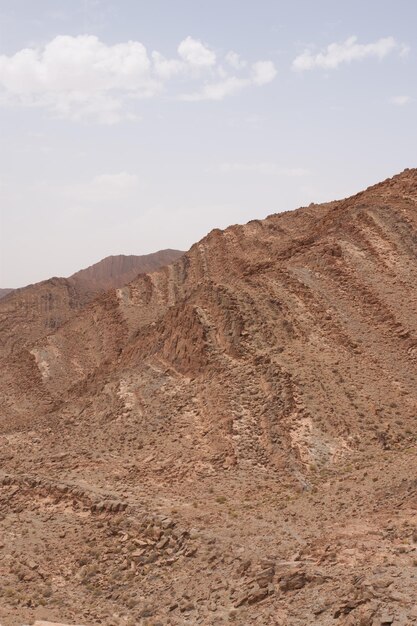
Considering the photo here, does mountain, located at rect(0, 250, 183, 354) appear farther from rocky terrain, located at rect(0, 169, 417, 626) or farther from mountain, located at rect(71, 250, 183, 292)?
rocky terrain, located at rect(0, 169, 417, 626)

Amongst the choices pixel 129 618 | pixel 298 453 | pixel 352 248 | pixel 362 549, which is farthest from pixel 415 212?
pixel 129 618

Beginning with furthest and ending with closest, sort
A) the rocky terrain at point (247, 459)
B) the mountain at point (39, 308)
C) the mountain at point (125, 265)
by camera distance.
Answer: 1. the mountain at point (125, 265)
2. the mountain at point (39, 308)
3. the rocky terrain at point (247, 459)

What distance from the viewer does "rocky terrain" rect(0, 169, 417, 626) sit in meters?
10.7

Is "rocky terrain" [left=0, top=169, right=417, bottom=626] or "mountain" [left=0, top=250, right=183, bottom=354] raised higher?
"mountain" [left=0, top=250, right=183, bottom=354]

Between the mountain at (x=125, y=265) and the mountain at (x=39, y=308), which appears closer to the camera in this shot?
the mountain at (x=39, y=308)

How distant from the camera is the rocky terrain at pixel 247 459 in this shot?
35.2 ft

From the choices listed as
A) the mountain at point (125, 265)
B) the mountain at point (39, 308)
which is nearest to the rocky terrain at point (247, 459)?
the mountain at point (39, 308)

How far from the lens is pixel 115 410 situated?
2072cm

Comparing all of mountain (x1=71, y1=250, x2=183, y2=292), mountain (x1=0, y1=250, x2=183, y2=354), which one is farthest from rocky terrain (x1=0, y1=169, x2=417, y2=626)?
mountain (x1=71, y1=250, x2=183, y2=292)

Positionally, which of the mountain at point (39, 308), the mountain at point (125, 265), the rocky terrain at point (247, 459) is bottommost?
the rocky terrain at point (247, 459)

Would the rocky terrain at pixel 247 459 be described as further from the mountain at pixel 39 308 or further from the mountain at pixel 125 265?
the mountain at pixel 125 265

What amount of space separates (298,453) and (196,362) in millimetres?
5529

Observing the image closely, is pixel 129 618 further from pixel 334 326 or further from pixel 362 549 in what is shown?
pixel 334 326

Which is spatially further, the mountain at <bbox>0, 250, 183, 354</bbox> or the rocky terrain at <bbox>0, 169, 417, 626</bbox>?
the mountain at <bbox>0, 250, 183, 354</bbox>
